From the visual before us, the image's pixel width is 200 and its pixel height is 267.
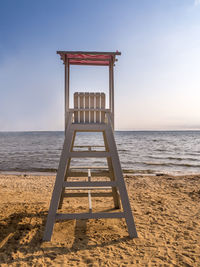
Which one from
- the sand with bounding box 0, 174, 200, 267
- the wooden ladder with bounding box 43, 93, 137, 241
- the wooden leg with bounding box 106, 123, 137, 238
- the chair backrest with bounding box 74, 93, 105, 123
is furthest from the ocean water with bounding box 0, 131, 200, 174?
the chair backrest with bounding box 74, 93, 105, 123

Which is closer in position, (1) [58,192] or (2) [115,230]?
(1) [58,192]

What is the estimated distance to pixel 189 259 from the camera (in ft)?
9.04

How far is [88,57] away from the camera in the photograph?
3.88 m

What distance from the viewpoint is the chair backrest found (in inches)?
135

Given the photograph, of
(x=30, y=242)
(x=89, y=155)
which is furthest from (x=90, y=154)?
(x=30, y=242)

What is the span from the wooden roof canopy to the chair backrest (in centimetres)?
86

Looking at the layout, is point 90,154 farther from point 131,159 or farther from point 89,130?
point 131,159

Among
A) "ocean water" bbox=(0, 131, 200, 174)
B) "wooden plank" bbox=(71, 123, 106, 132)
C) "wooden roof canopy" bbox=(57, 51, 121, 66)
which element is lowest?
"ocean water" bbox=(0, 131, 200, 174)

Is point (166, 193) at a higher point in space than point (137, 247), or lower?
lower

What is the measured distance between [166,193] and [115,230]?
3.75 m

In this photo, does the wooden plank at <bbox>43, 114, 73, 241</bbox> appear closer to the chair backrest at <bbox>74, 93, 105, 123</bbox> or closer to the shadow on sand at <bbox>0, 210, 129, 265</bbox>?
the shadow on sand at <bbox>0, 210, 129, 265</bbox>

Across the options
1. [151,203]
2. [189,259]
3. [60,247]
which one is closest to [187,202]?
[151,203]

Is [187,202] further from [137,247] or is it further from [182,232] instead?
[137,247]

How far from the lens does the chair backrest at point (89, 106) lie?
3424mm
